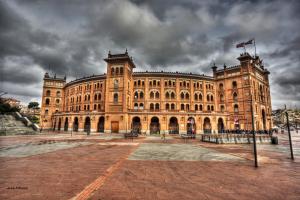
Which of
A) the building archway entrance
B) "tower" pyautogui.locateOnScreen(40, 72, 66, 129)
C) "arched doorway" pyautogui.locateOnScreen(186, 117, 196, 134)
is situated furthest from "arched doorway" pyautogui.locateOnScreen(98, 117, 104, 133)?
"tower" pyautogui.locateOnScreen(40, 72, 66, 129)

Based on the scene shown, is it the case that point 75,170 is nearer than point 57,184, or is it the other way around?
point 57,184

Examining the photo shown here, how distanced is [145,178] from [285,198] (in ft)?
15.5

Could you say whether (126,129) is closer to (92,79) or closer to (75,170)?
(92,79)

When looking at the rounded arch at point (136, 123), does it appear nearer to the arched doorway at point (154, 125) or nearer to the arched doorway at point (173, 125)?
the arched doorway at point (154, 125)

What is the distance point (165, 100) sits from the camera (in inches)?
1849

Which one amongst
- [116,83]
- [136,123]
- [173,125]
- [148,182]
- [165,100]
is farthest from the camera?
[165,100]

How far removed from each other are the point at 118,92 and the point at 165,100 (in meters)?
13.8

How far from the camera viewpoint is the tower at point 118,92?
40656 millimetres

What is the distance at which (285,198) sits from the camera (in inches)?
194

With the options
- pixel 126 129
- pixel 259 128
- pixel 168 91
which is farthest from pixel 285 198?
pixel 259 128

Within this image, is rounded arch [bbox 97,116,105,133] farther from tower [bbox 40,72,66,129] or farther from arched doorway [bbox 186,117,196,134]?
tower [bbox 40,72,66,129]

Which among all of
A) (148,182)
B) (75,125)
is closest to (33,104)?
(75,125)

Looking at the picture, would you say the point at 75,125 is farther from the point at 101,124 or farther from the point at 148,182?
the point at 148,182

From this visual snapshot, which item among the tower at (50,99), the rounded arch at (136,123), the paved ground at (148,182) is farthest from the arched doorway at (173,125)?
the tower at (50,99)
